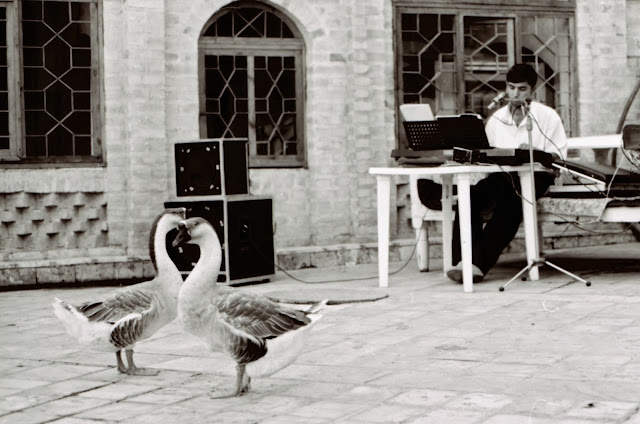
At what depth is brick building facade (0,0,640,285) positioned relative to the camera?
1138 cm

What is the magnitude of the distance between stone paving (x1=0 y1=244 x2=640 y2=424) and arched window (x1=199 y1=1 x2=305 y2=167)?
149 inches

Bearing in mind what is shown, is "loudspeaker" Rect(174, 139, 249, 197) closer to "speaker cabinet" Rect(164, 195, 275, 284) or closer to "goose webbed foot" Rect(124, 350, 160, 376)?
"speaker cabinet" Rect(164, 195, 275, 284)

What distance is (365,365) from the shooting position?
241 inches

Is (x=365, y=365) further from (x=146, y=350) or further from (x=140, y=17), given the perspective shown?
(x=140, y=17)

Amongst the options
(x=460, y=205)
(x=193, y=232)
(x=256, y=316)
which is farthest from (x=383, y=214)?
(x=256, y=316)

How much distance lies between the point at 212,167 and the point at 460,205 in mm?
2572

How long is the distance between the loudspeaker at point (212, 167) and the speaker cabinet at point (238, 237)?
138mm

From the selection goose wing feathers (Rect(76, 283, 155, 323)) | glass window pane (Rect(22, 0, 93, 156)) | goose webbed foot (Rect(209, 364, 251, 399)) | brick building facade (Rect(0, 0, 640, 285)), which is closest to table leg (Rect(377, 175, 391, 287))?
brick building facade (Rect(0, 0, 640, 285))

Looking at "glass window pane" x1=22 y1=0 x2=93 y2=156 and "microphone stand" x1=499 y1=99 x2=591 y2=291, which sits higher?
"glass window pane" x1=22 y1=0 x2=93 y2=156

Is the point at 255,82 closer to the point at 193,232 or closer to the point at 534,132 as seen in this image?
the point at 534,132

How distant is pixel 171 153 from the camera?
11.8 meters

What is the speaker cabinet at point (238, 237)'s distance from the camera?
34.5 ft

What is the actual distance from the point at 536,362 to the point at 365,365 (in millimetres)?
914

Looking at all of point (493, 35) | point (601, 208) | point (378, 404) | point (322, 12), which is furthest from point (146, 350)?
point (493, 35)
